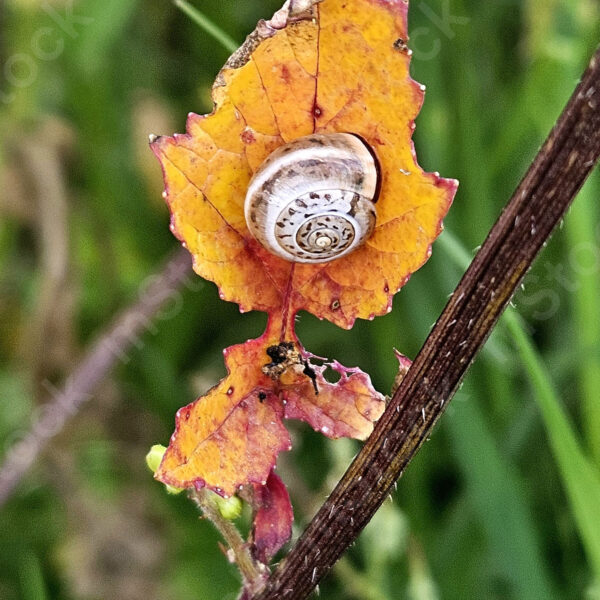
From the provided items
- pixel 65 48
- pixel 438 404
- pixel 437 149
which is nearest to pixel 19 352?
pixel 65 48

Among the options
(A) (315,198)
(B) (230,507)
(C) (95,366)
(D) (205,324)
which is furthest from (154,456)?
(D) (205,324)

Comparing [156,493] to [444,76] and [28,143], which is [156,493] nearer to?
[28,143]

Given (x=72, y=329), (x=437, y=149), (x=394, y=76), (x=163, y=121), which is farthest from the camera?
(x=163, y=121)

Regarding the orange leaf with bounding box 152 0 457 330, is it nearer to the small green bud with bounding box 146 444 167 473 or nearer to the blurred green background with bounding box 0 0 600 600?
the small green bud with bounding box 146 444 167 473

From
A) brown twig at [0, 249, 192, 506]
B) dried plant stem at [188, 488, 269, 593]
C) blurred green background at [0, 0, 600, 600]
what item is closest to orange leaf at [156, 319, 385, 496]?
dried plant stem at [188, 488, 269, 593]

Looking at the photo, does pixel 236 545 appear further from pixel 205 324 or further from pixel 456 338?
pixel 205 324

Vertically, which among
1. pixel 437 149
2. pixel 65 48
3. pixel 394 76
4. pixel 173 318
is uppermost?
pixel 437 149
